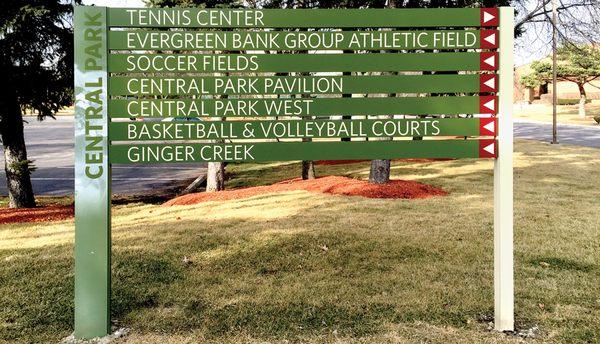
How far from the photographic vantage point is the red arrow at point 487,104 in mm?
4387

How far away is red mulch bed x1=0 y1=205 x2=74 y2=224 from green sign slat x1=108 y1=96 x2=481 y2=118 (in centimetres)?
674

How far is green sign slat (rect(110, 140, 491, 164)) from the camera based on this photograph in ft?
13.8

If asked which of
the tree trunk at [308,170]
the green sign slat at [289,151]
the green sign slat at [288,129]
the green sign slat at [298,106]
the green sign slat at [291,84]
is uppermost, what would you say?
the green sign slat at [291,84]

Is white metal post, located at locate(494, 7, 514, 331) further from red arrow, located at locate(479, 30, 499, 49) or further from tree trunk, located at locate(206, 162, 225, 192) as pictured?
tree trunk, located at locate(206, 162, 225, 192)

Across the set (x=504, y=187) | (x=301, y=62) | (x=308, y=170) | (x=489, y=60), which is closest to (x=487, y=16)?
(x=489, y=60)

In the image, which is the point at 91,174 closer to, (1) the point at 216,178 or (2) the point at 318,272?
(2) the point at 318,272

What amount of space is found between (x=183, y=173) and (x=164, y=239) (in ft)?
44.7

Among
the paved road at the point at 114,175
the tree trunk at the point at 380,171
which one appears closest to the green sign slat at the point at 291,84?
the tree trunk at the point at 380,171

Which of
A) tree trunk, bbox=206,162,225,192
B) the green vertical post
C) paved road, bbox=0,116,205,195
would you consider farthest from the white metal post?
paved road, bbox=0,116,205,195

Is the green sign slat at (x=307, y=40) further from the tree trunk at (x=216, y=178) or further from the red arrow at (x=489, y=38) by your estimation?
the tree trunk at (x=216, y=178)

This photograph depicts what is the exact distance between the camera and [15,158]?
454 inches

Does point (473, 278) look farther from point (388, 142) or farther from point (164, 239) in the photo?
point (164, 239)

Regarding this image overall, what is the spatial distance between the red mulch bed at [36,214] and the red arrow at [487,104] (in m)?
8.28

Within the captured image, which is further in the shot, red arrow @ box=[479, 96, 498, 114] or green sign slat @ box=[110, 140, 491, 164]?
red arrow @ box=[479, 96, 498, 114]
